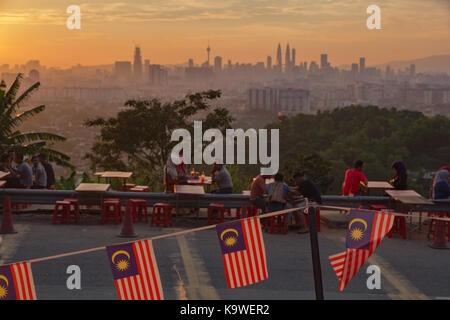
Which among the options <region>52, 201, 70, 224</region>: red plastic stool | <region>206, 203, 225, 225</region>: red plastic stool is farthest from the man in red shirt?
<region>52, 201, 70, 224</region>: red plastic stool

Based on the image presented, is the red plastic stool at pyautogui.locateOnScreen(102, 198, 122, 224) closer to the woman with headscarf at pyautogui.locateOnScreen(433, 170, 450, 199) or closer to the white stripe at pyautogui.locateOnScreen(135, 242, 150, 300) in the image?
the woman with headscarf at pyautogui.locateOnScreen(433, 170, 450, 199)

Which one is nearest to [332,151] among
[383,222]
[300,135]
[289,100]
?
[300,135]

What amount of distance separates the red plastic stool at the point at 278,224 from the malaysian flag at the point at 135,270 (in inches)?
288

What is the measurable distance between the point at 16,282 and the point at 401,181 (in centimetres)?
1133

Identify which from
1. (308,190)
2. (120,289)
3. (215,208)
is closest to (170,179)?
(215,208)

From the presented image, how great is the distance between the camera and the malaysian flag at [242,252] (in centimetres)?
774

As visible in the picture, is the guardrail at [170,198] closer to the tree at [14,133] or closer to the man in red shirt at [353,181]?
the man in red shirt at [353,181]

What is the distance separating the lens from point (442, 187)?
1508 centimetres

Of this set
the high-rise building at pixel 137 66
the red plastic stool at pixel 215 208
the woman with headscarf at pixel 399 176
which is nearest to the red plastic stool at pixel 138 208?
the red plastic stool at pixel 215 208

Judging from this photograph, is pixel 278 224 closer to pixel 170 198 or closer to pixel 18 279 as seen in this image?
pixel 170 198

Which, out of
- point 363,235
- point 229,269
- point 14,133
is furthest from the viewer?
point 14,133

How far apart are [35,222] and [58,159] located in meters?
8.53

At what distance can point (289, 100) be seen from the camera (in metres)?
187
